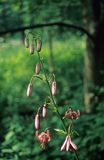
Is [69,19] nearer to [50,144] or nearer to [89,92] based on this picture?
[89,92]

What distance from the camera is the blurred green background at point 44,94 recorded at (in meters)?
6.33

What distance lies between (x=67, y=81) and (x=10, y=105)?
2200 mm

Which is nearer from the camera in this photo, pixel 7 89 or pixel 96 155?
pixel 96 155

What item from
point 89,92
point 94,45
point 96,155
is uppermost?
point 94,45

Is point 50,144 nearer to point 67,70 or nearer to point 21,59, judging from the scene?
point 67,70

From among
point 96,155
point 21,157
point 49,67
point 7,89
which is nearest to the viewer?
point 21,157

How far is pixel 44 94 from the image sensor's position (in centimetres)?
1016

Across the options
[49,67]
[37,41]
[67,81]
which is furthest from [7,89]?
[37,41]

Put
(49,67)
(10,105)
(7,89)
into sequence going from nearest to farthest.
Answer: (10,105)
(7,89)
(49,67)

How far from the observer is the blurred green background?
633 cm

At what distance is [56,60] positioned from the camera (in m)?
14.0

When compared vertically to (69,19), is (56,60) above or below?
below

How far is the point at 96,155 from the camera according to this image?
6.52 metres

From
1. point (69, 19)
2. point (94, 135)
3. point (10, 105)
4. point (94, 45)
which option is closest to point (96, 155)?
point (94, 135)
